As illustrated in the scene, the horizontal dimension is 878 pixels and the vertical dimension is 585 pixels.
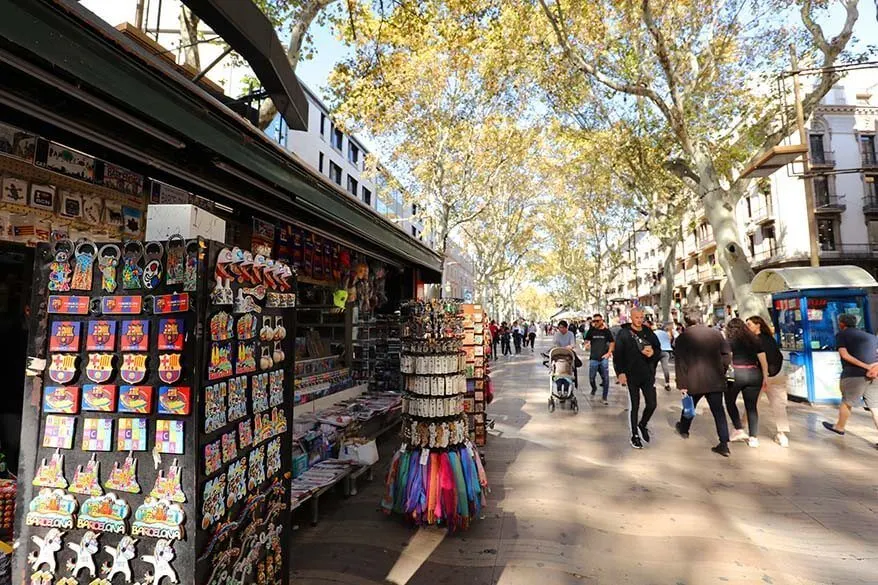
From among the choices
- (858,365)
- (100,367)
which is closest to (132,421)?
(100,367)

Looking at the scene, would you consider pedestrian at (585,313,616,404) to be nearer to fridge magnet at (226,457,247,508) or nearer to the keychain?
fridge magnet at (226,457,247,508)

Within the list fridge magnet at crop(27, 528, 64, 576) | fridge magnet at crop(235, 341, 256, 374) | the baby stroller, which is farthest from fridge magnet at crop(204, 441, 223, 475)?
the baby stroller

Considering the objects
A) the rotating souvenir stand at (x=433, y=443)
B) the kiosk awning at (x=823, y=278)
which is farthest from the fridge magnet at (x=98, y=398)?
the kiosk awning at (x=823, y=278)

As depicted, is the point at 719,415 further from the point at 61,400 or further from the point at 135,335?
the point at 61,400

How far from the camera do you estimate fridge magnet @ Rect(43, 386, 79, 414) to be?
2.12 meters

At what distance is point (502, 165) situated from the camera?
17.6 m

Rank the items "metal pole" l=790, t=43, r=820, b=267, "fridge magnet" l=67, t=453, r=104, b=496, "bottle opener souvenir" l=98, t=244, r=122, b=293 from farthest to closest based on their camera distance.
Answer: "metal pole" l=790, t=43, r=820, b=267
"bottle opener souvenir" l=98, t=244, r=122, b=293
"fridge magnet" l=67, t=453, r=104, b=496

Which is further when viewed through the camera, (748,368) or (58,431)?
(748,368)

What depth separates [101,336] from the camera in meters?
2.14

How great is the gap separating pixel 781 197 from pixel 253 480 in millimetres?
36952

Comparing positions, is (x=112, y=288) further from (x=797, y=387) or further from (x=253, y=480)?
(x=797, y=387)

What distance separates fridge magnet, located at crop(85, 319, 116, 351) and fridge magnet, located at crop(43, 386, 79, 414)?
0.72ft

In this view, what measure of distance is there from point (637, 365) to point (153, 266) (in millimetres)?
6031

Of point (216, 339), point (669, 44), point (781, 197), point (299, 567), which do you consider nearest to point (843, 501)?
point (299, 567)
